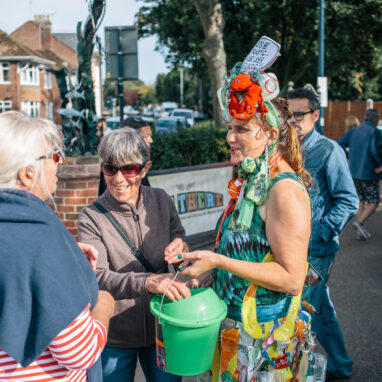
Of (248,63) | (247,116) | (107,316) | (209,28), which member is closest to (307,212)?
(247,116)

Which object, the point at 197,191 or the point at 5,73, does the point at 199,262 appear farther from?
the point at 5,73

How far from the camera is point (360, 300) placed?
16.2 feet

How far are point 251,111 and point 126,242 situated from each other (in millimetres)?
877

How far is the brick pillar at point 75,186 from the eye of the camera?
5090 mm

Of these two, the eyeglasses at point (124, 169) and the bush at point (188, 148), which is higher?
the eyeglasses at point (124, 169)

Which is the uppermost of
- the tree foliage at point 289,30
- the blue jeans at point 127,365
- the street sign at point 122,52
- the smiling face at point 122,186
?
the tree foliage at point 289,30

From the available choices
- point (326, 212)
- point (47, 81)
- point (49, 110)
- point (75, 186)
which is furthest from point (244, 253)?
point (47, 81)

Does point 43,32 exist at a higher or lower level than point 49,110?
higher

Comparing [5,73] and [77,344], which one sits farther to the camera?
[5,73]

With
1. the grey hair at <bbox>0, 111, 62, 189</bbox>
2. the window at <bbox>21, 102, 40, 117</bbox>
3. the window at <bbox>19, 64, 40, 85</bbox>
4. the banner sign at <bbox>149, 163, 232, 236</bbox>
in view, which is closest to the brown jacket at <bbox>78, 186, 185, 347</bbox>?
the grey hair at <bbox>0, 111, 62, 189</bbox>

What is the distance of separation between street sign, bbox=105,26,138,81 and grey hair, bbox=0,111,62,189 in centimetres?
657

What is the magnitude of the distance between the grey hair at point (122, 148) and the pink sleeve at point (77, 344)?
0.93 m


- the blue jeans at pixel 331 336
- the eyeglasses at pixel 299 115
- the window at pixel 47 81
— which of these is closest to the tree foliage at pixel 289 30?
the eyeglasses at pixel 299 115

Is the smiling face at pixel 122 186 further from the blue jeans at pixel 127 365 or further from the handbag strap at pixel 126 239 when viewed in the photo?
the blue jeans at pixel 127 365
